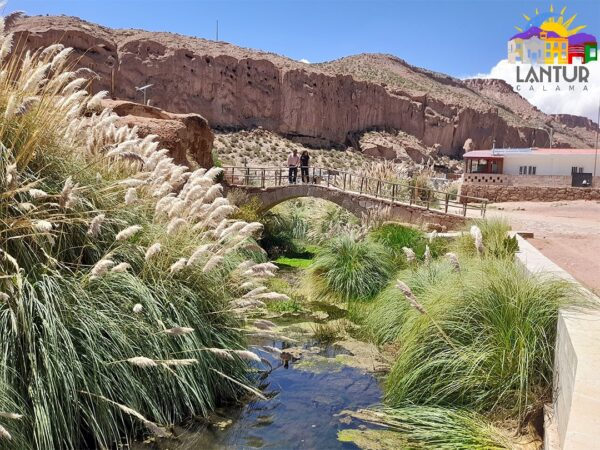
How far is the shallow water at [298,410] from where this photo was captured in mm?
5258

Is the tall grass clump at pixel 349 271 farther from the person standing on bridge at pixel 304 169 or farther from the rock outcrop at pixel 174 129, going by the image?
the person standing on bridge at pixel 304 169

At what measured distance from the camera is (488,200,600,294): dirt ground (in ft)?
30.9

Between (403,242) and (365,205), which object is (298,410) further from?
(365,205)

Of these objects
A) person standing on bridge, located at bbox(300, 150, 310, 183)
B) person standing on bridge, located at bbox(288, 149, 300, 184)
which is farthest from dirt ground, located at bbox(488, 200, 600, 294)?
person standing on bridge, located at bbox(288, 149, 300, 184)

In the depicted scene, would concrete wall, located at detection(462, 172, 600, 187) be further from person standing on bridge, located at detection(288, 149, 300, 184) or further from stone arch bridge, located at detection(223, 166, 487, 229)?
person standing on bridge, located at detection(288, 149, 300, 184)

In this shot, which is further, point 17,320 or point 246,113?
point 246,113

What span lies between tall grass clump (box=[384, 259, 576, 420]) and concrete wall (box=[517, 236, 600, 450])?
0.25m

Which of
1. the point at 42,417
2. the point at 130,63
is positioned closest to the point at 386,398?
the point at 42,417

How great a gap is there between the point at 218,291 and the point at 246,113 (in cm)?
6341

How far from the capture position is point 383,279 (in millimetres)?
11023

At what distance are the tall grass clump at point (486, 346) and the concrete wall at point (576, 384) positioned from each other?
0.25m

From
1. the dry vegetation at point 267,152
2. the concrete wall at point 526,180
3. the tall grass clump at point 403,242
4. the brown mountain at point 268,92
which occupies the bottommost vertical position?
the tall grass clump at point 403,242

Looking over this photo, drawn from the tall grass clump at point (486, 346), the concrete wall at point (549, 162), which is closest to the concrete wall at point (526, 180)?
the concrete wall at point (549, 162)

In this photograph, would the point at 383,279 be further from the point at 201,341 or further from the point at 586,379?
the point at 586,379
